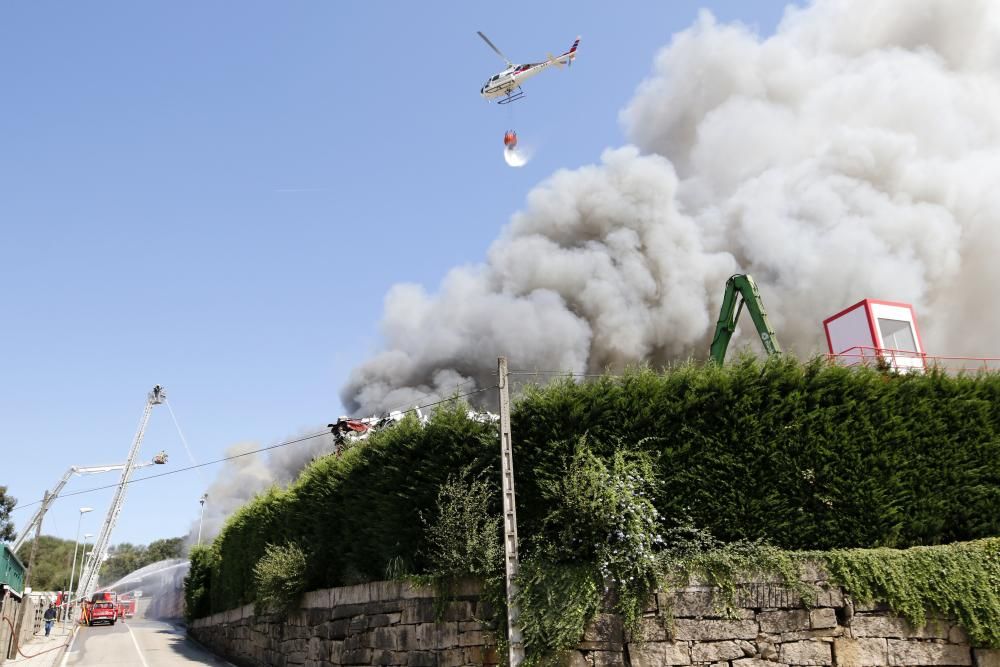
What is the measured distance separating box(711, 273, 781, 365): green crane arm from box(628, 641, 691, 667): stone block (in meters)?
13.5

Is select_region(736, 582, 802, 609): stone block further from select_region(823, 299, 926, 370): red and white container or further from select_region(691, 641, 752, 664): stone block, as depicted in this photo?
select_region(823, 299, 926, 370): red and white container

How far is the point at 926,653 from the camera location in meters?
9.10

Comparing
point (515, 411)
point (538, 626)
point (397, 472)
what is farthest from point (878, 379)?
point (397, 472)

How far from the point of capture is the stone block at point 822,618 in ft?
29.8

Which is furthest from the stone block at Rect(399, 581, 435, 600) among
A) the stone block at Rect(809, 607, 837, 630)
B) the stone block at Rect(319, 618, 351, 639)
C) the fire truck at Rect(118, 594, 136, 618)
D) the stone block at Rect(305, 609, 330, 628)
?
the fire truck at Rect(118, 594, 136, 618)

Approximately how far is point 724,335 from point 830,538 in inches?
612

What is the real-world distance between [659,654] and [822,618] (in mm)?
2180

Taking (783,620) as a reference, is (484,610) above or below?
above

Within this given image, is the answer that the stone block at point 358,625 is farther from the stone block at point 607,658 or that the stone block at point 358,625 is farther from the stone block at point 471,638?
the stone block at point 607,658

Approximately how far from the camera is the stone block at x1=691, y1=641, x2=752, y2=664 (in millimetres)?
8992

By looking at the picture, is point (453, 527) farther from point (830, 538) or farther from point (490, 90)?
point (490, 90)

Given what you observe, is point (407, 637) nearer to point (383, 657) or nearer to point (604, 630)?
point (383, 657)

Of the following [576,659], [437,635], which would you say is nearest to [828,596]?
[576,659]

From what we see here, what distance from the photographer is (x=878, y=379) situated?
35.7 ft
